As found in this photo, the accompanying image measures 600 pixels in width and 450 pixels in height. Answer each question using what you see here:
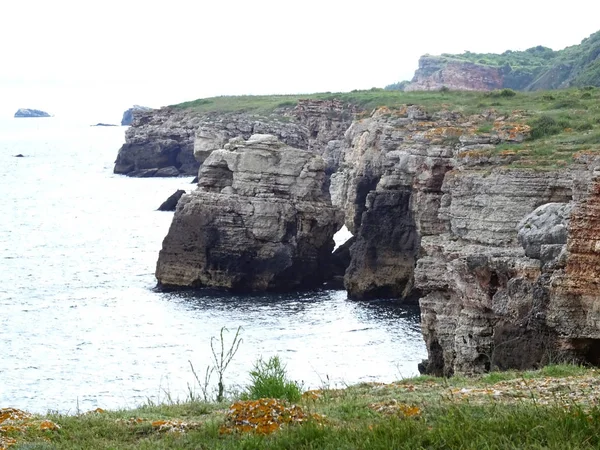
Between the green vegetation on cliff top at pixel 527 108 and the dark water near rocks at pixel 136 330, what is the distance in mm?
8862

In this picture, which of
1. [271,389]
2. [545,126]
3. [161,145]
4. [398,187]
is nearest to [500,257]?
[271,389]

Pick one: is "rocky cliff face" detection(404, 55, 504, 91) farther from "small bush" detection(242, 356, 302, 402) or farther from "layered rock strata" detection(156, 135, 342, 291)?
"small bush" detection(242, 356, 302, 402)

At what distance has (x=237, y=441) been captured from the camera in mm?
9969

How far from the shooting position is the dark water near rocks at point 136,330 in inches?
1351

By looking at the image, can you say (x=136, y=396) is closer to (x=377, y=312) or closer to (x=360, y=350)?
(x=360, y=350)

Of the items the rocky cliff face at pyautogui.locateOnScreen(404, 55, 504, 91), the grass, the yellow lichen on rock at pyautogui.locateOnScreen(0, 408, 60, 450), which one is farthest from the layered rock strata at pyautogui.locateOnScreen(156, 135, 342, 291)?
the rocky cliff face at pyautogui.locateOnScreen(404, 55, 504, 91)

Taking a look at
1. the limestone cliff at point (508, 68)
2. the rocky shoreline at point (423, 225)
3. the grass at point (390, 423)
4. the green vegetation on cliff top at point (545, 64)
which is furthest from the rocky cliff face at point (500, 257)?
the limestone cliff at point (508, 68)

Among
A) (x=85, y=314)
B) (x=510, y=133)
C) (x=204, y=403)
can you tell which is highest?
(x=510, y=133)

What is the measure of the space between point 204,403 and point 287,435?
304 centimetres

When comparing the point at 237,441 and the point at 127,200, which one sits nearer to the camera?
the point at 237,441

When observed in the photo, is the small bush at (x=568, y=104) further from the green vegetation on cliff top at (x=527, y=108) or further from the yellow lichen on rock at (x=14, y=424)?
the yellow lichen on rock at (x=14, y=424)

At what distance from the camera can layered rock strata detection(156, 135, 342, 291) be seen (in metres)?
52.6

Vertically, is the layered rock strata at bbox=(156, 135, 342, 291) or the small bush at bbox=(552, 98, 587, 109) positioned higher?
the small bush at bbox=(552, 98, 587, 109)

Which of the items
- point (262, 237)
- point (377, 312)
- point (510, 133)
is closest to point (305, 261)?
point (262, 237)
